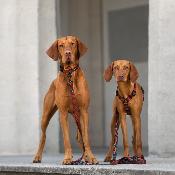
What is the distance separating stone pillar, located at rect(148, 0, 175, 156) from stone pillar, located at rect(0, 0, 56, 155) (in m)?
2.59

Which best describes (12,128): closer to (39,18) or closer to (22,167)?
(39,18)

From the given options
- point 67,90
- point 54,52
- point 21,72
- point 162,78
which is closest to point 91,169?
point 67,90

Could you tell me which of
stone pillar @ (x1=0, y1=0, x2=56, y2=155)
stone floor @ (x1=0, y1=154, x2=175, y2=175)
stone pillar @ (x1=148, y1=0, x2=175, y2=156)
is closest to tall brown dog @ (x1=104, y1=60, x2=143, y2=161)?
stone floor @ (x1=0, y1=154, x2=175, y2=175)

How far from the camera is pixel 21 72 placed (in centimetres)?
1210

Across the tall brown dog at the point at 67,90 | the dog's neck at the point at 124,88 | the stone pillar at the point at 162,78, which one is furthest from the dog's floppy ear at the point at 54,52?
the stone pillar at the point at 162,78

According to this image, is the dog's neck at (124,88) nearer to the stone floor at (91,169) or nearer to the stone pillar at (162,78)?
the stone floor at (91,169)

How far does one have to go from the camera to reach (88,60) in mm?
15023

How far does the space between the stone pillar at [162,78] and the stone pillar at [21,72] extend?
2.59 metres

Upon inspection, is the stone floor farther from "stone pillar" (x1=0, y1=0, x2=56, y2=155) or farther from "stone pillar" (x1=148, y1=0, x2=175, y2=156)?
"stone pillar" (x1=0, y1=0, x2=56, y2=155)

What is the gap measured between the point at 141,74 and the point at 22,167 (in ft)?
22.9

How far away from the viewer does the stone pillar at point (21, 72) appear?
471 inches

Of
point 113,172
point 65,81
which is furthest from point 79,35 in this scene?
point 113,172

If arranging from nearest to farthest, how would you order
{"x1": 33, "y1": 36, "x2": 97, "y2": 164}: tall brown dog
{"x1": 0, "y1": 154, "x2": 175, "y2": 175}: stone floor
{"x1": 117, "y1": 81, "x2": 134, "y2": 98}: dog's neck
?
{"x1": 0, "y1": 154, "x2": 175, "y2": 175}: stone floor → {"x1": 33, "y1": 36, "x2": 97, "y2": 164}: tall brown dog → {"x1": 117, "y1": 81, "x2": 134, "y2": 98}: dog's neck

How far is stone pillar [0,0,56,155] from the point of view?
39.2ft
